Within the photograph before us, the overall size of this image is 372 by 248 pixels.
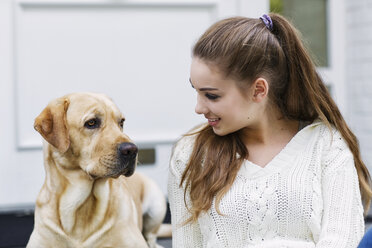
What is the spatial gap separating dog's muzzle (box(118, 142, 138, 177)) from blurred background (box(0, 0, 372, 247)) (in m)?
1.27

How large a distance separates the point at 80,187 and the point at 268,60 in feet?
2.69

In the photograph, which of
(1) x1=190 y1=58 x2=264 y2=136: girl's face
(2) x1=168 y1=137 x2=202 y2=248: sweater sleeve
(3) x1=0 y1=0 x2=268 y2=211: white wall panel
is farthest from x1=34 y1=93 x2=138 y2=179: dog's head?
(3) x1=0 y1=0 x2=268 y2=211: white wall panel

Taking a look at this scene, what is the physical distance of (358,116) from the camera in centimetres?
394

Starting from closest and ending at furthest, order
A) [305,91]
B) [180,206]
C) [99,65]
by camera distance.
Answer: [305,91]
[180,206]
[99,65]

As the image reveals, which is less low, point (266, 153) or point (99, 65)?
point (99, 65)

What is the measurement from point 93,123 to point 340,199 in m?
0.88

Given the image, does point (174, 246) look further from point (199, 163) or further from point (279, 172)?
point (279, 172)

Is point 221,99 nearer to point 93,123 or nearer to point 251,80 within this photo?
point 251,80

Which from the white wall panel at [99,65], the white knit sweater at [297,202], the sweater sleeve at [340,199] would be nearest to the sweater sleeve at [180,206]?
the white knit sweater at [297,202]

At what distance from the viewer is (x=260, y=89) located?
192cm

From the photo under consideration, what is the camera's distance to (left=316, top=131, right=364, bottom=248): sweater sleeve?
1823 millimetres

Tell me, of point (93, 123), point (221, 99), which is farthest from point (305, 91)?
point (93, 123)

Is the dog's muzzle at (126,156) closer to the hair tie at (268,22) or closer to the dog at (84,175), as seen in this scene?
the dog at (84,175)

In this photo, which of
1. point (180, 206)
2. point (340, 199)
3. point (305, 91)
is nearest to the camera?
point (340, 199)
